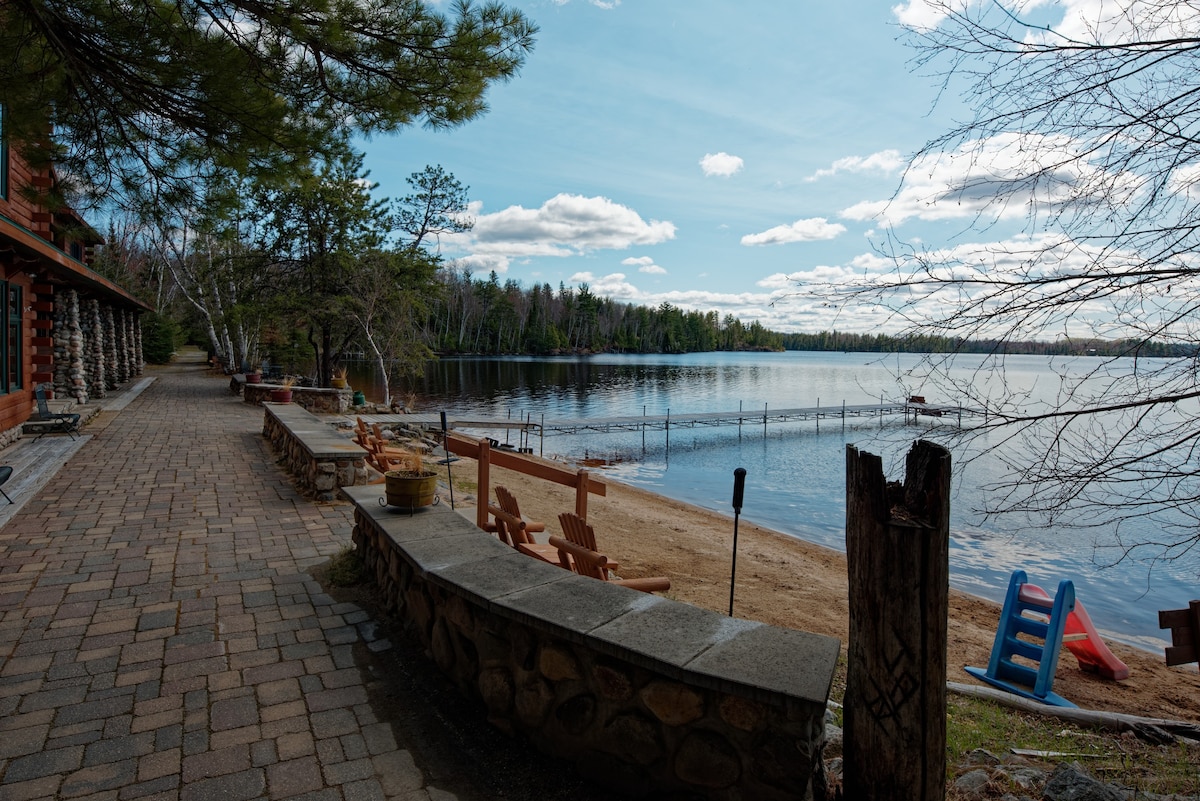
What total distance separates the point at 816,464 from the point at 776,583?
16.6 m

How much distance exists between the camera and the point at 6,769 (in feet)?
8.51

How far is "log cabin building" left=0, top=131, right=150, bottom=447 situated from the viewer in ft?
32.1

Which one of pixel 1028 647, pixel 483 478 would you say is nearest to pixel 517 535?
pixel 483 478

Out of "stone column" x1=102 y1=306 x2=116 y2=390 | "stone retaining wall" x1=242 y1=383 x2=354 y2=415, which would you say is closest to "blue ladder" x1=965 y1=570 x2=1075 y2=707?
"stone retaining wall" x1=242 y1=383 x2=354 y2=415

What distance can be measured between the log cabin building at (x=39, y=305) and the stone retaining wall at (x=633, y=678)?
5.40 metres

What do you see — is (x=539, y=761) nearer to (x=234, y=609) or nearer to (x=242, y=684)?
(x=242, y=684)

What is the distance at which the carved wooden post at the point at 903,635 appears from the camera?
2.25 metres

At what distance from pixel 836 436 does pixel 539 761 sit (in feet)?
107

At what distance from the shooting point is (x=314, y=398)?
59.8ft

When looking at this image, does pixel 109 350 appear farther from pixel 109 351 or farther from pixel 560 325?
pixel 560 325

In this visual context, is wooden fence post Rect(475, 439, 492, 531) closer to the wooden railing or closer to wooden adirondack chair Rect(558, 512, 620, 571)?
the wooden railing

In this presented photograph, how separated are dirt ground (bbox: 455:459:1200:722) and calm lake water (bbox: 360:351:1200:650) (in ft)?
3.27

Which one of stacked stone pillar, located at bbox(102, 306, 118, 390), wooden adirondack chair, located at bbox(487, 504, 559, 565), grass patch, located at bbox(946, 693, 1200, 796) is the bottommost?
grass patch, located at bbox(946, 693, 1200, 796)

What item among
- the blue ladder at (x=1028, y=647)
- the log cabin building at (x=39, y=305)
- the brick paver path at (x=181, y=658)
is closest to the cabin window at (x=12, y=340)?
the log cabin building at (x=39, y=305)
